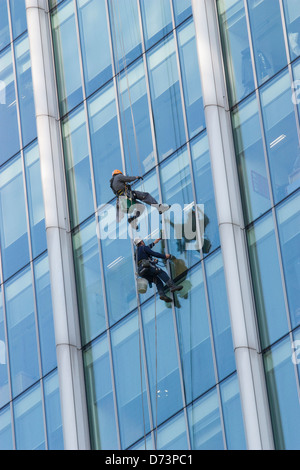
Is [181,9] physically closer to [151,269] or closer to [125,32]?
[125,32]

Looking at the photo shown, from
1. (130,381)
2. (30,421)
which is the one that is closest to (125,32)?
(130,381)

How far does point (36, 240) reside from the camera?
44.4 meters

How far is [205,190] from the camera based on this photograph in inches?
1580

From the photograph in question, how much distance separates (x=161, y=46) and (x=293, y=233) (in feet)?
23.2

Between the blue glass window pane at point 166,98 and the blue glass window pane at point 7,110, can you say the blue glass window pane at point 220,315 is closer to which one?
the blue glass window pane at point 166,98

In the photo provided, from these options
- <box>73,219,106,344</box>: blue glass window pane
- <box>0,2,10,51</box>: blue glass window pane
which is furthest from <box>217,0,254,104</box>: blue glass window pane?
<box>0,2,10,51</box>: blue glass window pane

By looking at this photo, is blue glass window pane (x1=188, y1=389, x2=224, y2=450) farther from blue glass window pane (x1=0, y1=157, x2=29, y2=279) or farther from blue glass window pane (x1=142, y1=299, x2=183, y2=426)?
blue glass window pane (x1=0, y1=157, x2=29, y2=279)

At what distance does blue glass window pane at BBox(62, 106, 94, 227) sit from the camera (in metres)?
42.9

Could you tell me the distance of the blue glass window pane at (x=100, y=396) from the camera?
40.5 metres

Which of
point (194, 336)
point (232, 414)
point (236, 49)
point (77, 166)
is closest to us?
point (232, 414)

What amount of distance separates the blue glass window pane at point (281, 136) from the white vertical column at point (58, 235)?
21.9 feet

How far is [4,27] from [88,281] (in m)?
9.55

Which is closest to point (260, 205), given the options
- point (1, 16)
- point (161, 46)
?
point (161, 46)

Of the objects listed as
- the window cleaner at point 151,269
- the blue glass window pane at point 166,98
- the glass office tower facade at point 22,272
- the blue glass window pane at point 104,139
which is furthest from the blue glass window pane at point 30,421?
the blue glass window pane at point 166,98
